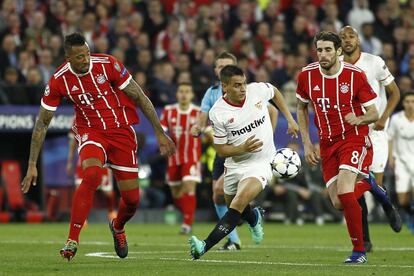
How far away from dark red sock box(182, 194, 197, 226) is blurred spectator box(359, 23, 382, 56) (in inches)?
344

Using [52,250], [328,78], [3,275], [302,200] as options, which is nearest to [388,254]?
[328,78]

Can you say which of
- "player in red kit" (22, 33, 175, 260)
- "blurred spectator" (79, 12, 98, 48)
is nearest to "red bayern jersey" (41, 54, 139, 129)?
"player in red kit" (22, 33, 175, 260)

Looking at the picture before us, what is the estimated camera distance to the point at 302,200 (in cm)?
2617

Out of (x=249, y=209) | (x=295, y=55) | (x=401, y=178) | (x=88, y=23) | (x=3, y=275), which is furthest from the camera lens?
(x=295, y=55)

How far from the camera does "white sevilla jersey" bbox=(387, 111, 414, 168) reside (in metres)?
20.2

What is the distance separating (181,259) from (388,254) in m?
2.81

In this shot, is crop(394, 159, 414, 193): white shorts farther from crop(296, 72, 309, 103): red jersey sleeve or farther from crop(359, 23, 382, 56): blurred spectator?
crop(359, 23, 382, 56): blurred spectator

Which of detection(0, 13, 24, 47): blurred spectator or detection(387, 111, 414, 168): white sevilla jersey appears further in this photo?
detection(0, 13, 24, 47): blurred spectator

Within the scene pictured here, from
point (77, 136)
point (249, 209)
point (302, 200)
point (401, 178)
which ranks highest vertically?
point (77, 136)

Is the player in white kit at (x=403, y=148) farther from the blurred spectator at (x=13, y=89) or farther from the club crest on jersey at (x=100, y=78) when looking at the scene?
the club crest on jersey at (x=100, y=78)

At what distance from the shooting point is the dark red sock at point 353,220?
40.9 feet

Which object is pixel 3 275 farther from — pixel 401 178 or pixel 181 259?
pixel 401 178

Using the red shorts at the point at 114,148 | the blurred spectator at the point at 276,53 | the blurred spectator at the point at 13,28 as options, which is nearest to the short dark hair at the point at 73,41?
the red shorts at the point at 114,148

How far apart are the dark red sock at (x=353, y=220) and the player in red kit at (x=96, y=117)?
191 cm
